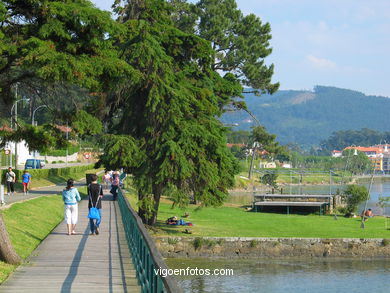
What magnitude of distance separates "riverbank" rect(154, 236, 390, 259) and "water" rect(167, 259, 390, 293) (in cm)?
47

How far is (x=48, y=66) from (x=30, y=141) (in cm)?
331

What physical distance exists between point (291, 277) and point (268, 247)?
14.6 ft

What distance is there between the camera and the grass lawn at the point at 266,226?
40562 mm

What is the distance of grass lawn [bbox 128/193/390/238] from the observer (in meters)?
40.6

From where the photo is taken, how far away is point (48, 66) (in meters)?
12.5

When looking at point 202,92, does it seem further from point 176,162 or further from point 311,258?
point 311,258

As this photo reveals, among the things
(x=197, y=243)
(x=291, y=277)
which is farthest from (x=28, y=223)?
(x=291, y=277)

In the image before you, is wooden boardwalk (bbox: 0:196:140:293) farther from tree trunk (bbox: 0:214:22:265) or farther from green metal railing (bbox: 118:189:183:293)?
green metal railing (bbox: 118:189:183:293)

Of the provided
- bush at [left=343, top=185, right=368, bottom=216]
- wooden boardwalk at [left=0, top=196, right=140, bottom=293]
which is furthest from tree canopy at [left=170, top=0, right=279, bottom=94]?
wooden boardwalk at [left=0, top=196, right=140, bottom=293]

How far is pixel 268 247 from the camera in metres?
38.1

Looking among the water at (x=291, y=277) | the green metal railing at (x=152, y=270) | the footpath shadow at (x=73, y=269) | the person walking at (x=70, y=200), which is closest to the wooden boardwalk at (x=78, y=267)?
the footpath shadow at (x=73, y=269)

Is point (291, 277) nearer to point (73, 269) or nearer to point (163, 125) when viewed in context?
point (163, 125)

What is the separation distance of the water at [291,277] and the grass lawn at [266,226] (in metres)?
3.04

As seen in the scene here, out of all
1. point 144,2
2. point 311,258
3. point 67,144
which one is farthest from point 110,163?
point 67,144
